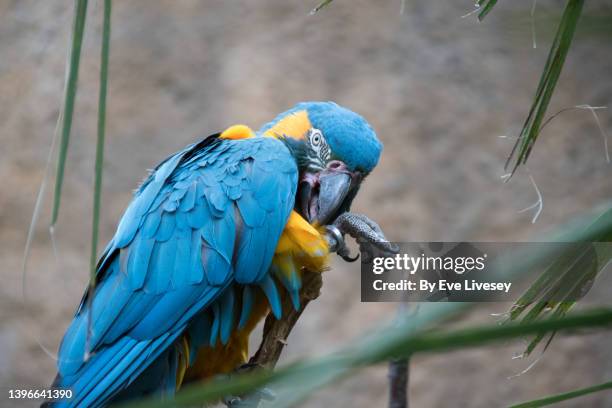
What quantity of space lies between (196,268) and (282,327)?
0.28 metres

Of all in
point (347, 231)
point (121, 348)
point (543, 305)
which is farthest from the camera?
point (347, 231)

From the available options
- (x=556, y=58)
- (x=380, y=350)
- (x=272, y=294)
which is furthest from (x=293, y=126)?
(x=380, y=350)

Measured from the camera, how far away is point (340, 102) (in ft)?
12.6

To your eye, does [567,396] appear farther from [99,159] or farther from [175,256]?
[175,256]

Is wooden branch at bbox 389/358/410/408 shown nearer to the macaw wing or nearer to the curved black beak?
the macaw wing

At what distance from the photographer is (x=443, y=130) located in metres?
3.84

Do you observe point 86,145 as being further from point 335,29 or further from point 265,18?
point 335,29

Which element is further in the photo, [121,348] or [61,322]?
[61,322]

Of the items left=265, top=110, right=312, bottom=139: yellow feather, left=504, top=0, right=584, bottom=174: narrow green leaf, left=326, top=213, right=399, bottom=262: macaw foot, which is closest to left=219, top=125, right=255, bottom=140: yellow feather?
left=265, top=110, right=312, bottom=139: yellow feather

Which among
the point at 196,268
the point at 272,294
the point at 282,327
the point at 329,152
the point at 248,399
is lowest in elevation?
the point at 248,399

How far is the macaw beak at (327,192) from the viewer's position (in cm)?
198

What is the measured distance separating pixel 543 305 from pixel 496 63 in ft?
10.4

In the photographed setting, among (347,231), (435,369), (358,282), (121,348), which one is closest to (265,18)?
(358,282)

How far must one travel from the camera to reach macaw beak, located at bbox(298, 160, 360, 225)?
198cm
